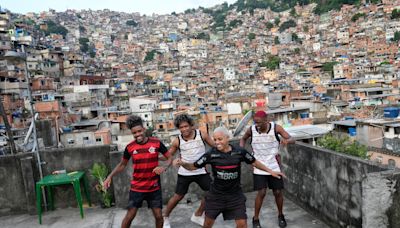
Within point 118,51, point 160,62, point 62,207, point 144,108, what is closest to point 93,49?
point 118,51

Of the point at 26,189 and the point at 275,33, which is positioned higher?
the point at 275,33

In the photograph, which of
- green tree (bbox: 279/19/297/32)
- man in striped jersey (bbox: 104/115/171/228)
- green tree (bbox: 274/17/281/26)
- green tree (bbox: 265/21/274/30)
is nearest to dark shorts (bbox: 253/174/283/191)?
man in striped jersey (bbox: 104/115/171/228)

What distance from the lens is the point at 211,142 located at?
4410mm

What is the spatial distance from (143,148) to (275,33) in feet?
468

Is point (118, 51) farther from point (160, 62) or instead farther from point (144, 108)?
point (144, 108)

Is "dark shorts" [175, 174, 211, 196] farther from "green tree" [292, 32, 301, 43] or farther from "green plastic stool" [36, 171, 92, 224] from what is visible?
"green tree" [292, 32, 301, 43]

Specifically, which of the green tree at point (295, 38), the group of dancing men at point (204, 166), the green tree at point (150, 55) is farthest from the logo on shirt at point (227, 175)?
the green tree at point (150, 55)

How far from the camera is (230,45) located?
139375 millimetres

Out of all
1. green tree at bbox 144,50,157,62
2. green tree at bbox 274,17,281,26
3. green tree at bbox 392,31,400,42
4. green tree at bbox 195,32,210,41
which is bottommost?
green tree at bbox 392,31,400,42

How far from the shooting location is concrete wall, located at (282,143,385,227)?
3916 millimetres

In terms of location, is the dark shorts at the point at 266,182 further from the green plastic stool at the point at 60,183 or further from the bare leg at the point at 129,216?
the green plastic stool at the point at 60,183

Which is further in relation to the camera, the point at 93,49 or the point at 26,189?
the point at 93,49

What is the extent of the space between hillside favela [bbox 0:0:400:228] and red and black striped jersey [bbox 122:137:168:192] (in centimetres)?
1

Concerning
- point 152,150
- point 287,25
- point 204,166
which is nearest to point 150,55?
point 287,25
